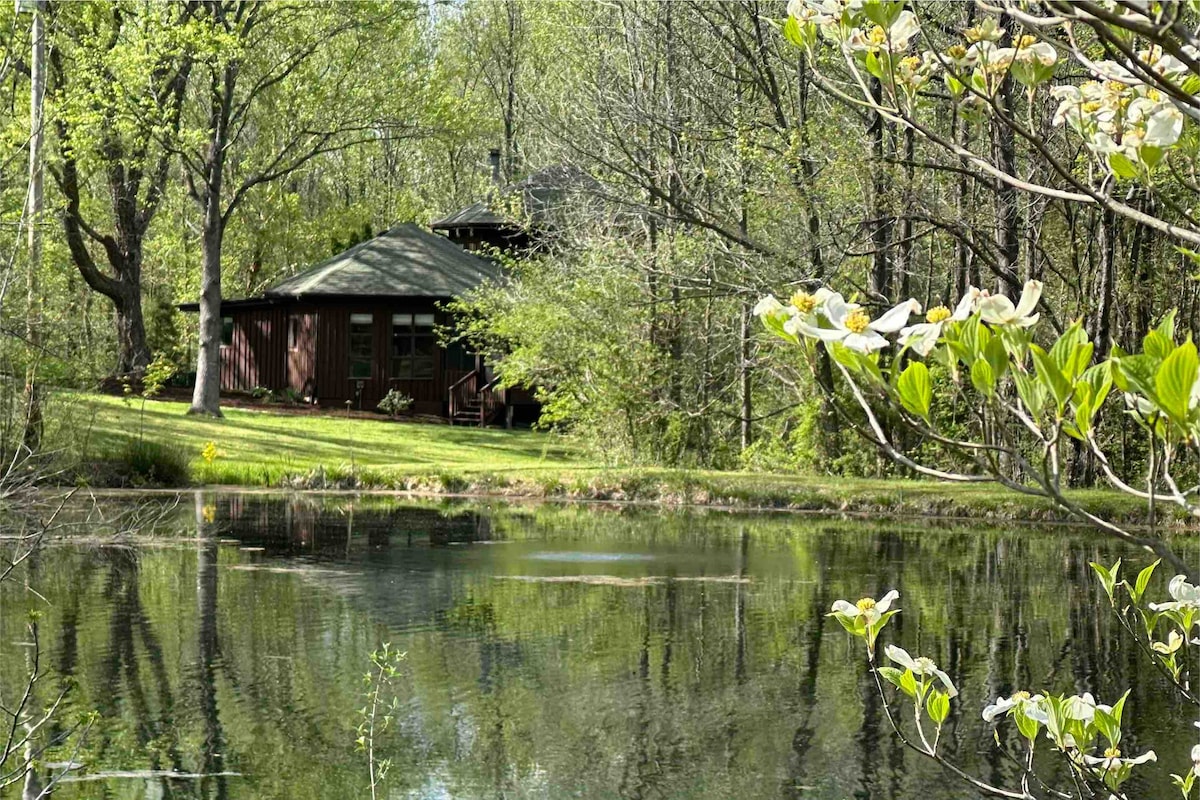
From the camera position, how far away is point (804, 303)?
2.13 metres

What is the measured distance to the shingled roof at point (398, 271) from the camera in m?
37.6

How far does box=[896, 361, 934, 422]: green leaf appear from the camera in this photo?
6.83ft

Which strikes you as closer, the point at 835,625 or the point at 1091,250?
the point at 835,625

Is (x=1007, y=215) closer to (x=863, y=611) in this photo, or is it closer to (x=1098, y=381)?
(x=863, y=611)

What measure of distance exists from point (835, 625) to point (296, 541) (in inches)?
284

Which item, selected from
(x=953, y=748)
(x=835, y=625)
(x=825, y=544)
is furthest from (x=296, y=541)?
(x=953, y=748)

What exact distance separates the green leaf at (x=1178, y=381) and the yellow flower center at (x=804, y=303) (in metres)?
0.46

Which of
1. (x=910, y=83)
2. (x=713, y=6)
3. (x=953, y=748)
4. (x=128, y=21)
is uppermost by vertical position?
(x=128, y=21)

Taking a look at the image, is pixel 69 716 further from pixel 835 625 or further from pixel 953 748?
pixel 835 625

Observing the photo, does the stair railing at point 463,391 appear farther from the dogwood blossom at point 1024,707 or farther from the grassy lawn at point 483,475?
the dogwood blossom at point 1024,707

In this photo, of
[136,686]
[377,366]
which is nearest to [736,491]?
[136,686]

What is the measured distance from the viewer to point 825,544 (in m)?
17.6

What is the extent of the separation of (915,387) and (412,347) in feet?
119

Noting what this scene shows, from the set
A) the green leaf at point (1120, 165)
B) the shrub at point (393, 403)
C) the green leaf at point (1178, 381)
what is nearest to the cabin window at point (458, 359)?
the shrub at point (393, 403)
